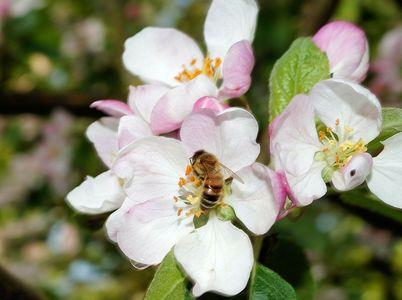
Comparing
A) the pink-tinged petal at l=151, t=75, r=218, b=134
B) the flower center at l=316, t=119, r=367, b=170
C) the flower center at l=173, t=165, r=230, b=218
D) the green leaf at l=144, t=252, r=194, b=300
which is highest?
the pink-tinged petal at l=151, t=75, r=218, b=134

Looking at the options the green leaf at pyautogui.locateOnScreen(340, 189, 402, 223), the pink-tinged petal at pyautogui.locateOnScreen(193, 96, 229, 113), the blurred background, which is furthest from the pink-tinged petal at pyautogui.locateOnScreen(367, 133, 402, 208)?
the blurred background

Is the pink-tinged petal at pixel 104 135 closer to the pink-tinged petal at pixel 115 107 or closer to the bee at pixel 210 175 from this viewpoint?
the pink-tinged petal at pixel 115 107

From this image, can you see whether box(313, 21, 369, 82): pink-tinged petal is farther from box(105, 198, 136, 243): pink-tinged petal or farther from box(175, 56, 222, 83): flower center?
box(105, 198, 136, 243): pink-tinged petal

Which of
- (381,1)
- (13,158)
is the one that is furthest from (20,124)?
(381,1)

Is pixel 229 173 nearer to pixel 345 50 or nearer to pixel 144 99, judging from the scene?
pixel 144 99

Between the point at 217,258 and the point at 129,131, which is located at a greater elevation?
the point at 129,131

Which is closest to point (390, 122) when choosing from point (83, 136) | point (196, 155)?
point (196, 155)

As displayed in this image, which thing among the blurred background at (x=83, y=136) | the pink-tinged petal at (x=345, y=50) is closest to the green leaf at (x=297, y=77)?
the pink-tinged petal at (x=345, y=50)
